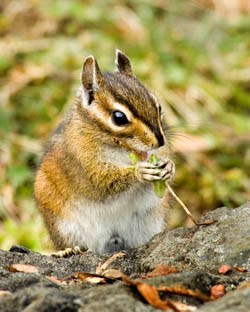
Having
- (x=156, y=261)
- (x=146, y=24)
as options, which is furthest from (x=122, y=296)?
(x=146, y=24)

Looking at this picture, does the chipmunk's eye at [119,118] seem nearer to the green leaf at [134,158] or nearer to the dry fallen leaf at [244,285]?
the green leaf at [134,158]

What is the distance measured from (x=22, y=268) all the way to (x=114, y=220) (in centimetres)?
109

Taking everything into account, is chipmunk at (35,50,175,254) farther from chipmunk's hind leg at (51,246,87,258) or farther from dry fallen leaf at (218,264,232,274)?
dry fallen leaf at (218,264,232,274)

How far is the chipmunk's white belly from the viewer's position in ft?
16.1

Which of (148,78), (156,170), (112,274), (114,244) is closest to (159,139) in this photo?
(156,170)

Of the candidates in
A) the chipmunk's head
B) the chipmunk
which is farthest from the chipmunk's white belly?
the chipmunk's head

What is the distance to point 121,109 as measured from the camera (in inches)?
183

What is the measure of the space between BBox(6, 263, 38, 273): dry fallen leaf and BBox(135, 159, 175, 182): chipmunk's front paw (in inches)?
34.8

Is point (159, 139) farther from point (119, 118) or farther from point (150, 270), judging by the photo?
point (150, 270)

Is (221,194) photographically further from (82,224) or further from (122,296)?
(122,296)

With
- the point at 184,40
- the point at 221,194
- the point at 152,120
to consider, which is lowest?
the point at 221,194

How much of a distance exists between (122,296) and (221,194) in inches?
204

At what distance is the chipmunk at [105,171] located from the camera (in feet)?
15.2

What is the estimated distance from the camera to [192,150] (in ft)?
28.3
